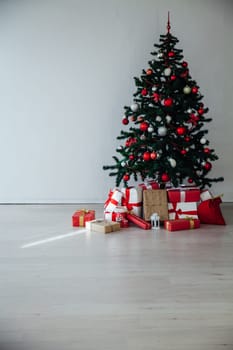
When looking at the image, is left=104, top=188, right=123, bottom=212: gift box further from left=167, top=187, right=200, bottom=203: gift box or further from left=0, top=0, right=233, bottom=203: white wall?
left=0, top=0, right=233, bottom=203: white wall

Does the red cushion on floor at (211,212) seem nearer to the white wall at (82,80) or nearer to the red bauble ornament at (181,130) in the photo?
the red bauble ornament at (181,130)

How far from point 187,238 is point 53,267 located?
41.6 inches

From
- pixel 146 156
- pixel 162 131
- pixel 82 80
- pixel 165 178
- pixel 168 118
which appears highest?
pixel 82 80

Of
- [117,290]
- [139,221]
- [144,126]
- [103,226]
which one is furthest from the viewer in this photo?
[144,126]

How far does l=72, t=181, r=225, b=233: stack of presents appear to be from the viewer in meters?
3.26

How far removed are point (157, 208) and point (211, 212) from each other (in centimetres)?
45

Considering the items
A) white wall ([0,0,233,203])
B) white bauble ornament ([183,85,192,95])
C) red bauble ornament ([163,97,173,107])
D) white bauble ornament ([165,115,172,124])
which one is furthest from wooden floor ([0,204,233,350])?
white wall ([0,0,233,203])

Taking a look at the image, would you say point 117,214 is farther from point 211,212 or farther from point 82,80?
point 82,80

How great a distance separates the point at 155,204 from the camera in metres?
3.27

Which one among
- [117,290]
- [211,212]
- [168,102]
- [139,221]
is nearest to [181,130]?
[168,102]

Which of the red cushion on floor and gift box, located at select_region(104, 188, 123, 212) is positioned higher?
gift box, located at select_region(104, 188, 123, 212)

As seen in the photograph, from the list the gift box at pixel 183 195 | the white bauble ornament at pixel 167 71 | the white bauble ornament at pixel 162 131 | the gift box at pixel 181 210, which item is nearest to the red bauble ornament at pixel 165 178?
the gift box at pixel 183 195

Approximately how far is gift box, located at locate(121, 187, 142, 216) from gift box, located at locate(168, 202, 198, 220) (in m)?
0.26

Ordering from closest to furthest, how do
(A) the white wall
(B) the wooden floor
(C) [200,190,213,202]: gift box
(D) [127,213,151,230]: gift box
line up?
1. (B) the wooden floor
2. (D) [127,213,151,230]: gift box
3. (C) [200,190,213,202]: gift box
4. (A) the white wall
